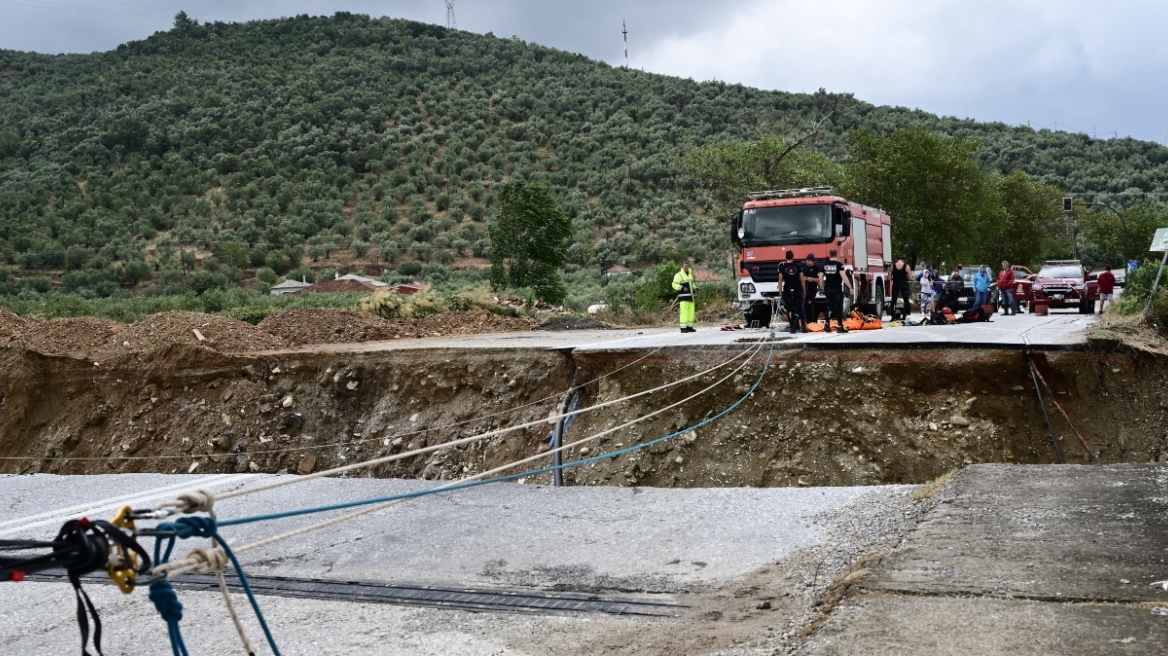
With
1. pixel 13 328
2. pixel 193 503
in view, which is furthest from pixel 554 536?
pixel 13 328

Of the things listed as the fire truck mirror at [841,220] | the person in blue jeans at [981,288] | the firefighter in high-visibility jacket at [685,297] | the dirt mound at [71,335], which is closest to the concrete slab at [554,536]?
the dirt mound at [71,335]

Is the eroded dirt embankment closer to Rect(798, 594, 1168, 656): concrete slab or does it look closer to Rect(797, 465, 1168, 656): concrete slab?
Rect(797, 465, 1168, 656): concrete slab

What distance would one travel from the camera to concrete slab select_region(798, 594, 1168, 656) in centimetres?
465

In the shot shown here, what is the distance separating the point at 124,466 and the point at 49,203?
49.4m

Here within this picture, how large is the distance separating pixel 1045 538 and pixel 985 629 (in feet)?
6.54

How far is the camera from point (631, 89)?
81438 mm

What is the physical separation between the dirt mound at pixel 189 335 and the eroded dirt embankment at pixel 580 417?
2.21 ft

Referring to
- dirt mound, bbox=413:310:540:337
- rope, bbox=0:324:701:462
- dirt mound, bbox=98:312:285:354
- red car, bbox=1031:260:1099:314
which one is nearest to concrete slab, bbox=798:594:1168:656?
rope, bbox=0:324:701:462

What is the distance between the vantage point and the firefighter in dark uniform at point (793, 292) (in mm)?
19688

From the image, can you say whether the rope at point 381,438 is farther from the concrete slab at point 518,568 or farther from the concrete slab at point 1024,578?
the concrete slab at point 1024,578

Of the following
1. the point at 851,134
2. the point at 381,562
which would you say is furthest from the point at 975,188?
the point at 381,562

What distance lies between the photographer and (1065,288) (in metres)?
32.8

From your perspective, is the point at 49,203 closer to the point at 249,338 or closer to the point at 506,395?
the point at 249,338

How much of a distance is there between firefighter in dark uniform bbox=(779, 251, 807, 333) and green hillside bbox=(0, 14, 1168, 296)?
110ft
